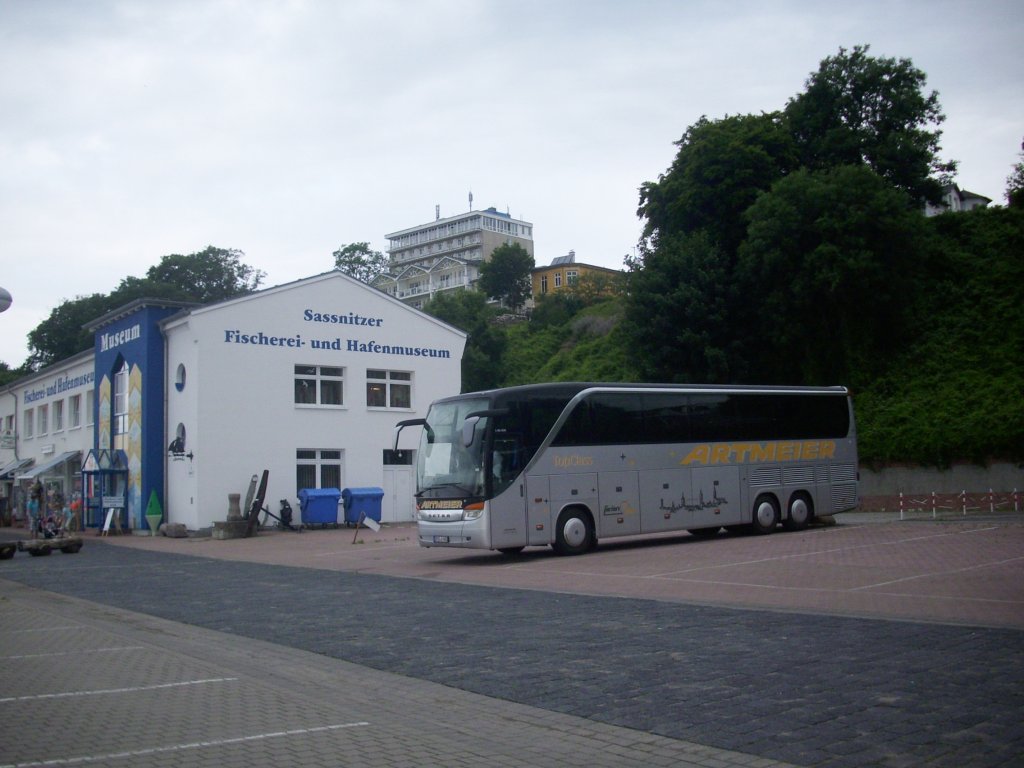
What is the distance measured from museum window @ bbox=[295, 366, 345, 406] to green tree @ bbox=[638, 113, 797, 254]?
19.2 m

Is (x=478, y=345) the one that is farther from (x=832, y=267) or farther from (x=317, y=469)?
(x=317, y=469)

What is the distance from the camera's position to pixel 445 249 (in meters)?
130

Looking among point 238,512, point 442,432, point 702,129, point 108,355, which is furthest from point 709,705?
point 702,129

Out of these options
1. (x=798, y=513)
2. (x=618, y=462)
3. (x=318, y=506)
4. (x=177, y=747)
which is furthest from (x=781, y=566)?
(x=318, y=506)

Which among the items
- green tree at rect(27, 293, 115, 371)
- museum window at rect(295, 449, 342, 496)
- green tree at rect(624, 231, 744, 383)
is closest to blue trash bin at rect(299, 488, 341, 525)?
museum window at rect(295, 449, 342, 496)

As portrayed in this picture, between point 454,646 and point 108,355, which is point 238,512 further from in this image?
point 454,646

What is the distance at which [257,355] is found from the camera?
112 feet

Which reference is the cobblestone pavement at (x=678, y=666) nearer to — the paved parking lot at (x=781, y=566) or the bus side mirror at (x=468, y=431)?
the paved parking lot at (x=781, y=566)

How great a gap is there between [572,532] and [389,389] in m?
18.7

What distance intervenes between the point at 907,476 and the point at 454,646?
30.4 m

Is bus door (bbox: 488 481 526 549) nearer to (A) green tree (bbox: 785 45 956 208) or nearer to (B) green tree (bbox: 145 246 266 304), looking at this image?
(A) green tree (bbox: 785 45 956 208)

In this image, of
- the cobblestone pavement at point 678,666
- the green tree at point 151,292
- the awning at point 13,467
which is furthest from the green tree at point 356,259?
the cobblestone pavement at point 678,666

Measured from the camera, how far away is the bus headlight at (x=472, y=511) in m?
19.2

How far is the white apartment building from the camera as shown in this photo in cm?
11744
